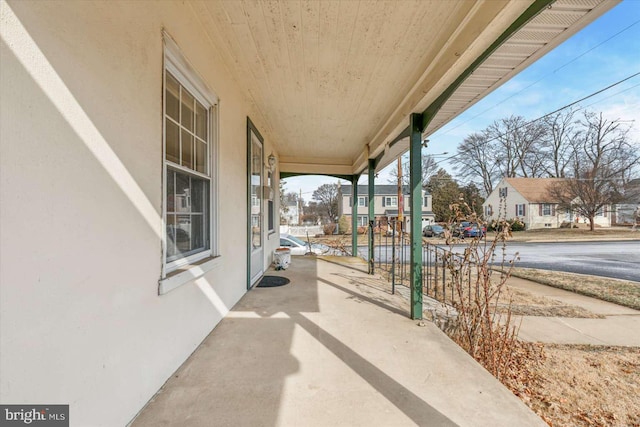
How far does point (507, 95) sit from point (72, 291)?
1208 cm

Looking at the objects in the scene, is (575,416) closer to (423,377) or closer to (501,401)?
(501,401)

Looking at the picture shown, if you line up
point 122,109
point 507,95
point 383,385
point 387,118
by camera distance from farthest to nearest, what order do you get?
point 507,95 → point 387,118 → point 383,385 → point 122,109

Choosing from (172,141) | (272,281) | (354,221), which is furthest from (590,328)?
(172,141)

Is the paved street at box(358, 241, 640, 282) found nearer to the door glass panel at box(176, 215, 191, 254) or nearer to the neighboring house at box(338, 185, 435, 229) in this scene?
the door glass panel at box(176, 215, 191, 254)

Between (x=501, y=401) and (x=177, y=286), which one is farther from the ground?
(x=177, y=286)

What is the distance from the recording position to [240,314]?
3152 millimetres

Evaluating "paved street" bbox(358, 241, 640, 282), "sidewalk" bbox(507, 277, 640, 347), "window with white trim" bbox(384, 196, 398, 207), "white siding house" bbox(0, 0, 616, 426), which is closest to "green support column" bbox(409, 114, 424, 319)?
"white siding house" bbox(0, 0, 616, 426)

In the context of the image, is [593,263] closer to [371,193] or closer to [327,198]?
[371,193]

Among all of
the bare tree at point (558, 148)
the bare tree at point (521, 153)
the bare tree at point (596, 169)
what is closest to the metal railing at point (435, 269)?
the bare tree at point (596, 169)

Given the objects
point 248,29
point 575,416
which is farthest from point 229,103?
point 575,416

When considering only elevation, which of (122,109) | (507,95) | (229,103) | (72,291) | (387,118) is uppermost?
(507,95)

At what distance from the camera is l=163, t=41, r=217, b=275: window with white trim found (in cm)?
205

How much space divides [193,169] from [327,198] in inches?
1431

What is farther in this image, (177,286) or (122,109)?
(177,286)
